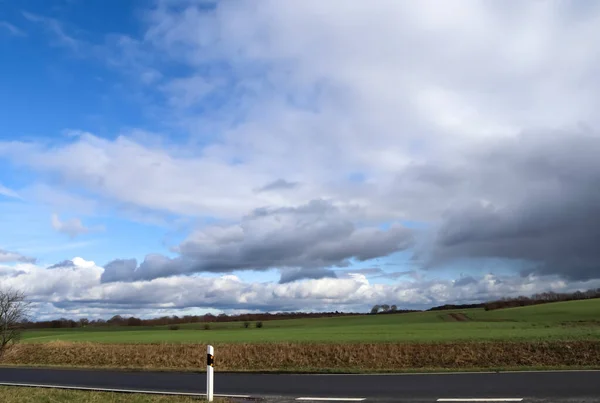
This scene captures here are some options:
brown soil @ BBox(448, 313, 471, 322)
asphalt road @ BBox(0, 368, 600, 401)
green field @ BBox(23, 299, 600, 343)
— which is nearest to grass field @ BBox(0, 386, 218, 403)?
asphalt road @ BBox(0, 368, 600, 401)

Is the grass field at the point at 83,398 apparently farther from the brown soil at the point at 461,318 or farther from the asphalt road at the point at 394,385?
the brown soil at the point at 461,318

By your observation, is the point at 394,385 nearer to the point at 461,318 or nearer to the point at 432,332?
the point at 432,332

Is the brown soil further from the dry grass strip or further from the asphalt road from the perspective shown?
the asphalt road

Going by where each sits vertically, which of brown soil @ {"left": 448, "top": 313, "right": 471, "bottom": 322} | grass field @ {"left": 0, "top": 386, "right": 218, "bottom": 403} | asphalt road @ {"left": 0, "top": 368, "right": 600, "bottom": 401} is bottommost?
brown soil @ {"left": 448, "top": 313, "right": 471, "bottom": 322}

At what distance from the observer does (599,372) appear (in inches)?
683

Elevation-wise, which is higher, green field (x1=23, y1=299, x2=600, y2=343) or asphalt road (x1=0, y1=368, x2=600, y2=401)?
asphalt road (x1=0, y1=368, x2=600, y2=401)

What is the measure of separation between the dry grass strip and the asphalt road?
4.85m

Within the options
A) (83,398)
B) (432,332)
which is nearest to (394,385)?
(83,398)

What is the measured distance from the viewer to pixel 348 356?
28.5m

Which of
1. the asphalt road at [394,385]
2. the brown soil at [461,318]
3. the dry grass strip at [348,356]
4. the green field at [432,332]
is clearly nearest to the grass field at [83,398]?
the asphalt road at [394,385]

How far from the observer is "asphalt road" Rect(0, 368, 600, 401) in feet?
43.0

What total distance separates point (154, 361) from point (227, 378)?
14681 millimetres

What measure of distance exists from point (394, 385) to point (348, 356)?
42.8 feet

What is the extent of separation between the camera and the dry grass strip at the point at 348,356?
81.6ft
